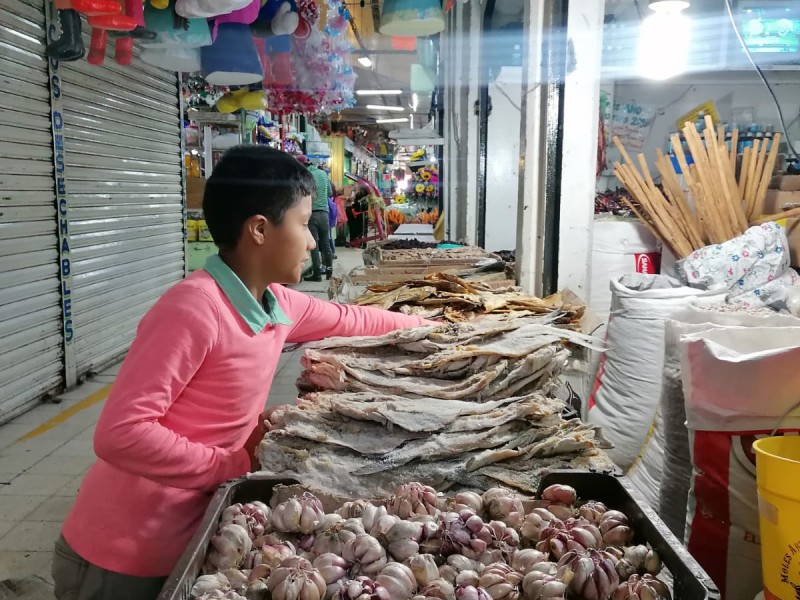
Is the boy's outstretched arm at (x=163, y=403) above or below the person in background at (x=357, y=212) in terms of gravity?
below

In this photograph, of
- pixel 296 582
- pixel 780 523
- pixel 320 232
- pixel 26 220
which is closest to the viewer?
pixel 296 582

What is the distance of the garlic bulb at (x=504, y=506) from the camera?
4.07 ft

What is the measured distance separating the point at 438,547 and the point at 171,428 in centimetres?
86

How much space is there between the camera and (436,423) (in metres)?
1.46

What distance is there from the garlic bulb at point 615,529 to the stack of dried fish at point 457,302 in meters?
0.96

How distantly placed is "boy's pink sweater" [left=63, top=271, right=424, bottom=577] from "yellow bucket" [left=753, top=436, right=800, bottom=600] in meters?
1.22

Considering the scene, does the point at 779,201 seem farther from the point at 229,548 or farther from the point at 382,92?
the point at 382,92

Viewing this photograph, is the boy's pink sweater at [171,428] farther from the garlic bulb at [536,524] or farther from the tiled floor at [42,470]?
the tiled floor at [42,470]

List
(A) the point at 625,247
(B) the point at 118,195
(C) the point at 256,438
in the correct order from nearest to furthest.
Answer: (C) the point at 256,438
(A) the point at 625,247
(B) the point at 118,195

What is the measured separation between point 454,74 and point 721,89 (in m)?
4.06

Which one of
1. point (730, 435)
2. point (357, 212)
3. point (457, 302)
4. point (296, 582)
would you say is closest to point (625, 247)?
point (457, 302)

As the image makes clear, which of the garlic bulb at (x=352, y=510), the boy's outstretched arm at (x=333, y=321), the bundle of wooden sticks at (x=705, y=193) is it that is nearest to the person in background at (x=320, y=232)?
the bundle of wooden sticks at (x=705, y=193)

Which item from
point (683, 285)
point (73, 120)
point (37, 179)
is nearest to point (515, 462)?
point (683, 285)

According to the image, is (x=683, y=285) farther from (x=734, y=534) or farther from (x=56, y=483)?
(x=56, y=483)
